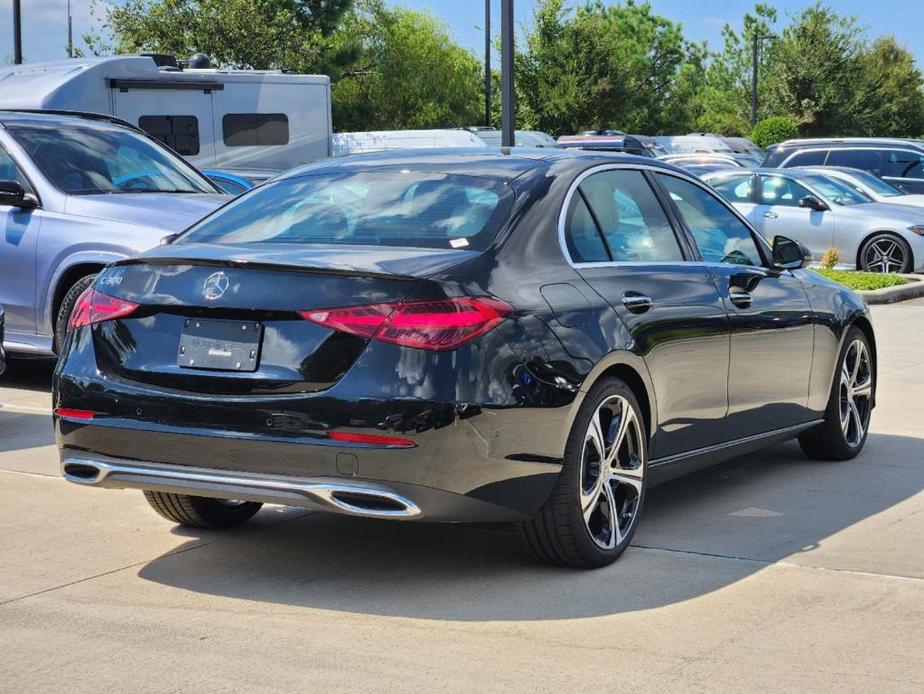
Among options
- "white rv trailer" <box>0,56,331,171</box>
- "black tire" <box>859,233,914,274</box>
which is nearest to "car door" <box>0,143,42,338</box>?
"white rv trailer" <box>0,56,331,171</box>

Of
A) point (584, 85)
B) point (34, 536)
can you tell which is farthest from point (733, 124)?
point (34, 536)

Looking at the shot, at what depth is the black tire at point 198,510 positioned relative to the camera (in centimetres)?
600

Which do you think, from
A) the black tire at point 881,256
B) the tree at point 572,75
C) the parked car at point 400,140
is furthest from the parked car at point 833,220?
the tree at point 572,75

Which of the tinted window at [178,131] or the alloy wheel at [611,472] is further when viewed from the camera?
the tinted window at [178,131]

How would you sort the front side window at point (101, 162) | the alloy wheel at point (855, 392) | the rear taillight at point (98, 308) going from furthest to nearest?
the front side window at point (101, 162)
the alloy wheel at point (855, 392)
the rear taillight at point (98, 308)

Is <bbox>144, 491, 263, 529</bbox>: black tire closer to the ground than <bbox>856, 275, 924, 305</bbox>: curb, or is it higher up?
higher up

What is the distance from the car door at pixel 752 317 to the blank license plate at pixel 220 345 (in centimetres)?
230

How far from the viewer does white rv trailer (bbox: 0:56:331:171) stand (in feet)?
57.8

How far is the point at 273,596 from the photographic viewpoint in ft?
16.9

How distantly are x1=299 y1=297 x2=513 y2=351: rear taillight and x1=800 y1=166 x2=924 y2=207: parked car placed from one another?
18244 millimetres

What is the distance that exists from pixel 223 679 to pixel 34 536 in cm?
207

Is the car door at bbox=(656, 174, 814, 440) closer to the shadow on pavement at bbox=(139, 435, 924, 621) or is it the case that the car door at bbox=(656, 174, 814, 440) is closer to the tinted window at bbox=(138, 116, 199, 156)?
the shadow on pavement at bbox=(139, 435, 924, 621)

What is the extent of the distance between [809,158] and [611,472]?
22801 mm

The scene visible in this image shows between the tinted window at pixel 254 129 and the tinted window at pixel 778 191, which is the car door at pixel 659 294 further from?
the tinted window at pixel 778 191
